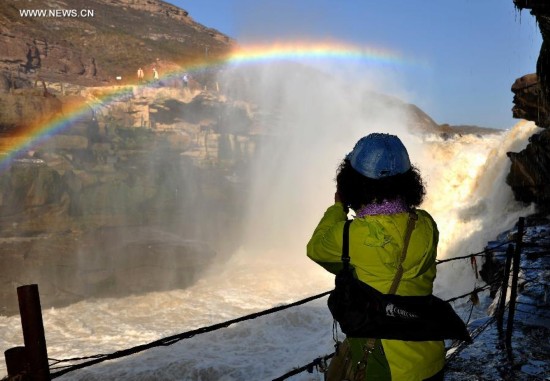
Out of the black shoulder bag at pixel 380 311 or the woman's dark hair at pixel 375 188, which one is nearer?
the black shoulder bag at pixel 380 311

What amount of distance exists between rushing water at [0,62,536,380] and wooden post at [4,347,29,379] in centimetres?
531

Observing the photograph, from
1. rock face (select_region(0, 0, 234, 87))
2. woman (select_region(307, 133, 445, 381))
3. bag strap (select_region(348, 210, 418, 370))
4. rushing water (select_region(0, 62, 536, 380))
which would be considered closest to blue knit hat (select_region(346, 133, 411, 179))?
woman (select_region(307, 133, 445, 381))

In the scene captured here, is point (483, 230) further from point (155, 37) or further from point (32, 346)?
point (155, 37)

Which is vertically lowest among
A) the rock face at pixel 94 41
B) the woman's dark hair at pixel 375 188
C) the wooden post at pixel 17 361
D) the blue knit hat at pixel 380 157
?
the wooden post at pixel 17 361

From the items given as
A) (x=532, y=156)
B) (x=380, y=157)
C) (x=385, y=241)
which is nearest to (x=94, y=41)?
(x=532, y=156)

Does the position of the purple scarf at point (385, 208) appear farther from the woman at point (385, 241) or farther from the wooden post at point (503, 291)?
the wooden post at point (503, 291)

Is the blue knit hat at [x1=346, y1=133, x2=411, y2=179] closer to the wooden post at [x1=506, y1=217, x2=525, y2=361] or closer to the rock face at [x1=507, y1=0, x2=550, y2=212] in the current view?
the wooden post at [x1=506, y1=217, x2=525, y2=361]

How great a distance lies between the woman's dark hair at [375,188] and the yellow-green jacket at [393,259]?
11 cm

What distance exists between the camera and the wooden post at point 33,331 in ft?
6.44

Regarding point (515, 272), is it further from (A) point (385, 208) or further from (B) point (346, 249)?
(B) point (346, 249)

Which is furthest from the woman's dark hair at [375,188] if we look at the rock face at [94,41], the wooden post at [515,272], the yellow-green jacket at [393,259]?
the rock face at [94,41]

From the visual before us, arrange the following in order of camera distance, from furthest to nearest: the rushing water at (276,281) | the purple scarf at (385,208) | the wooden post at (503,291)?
the rushing water at (276,281)
the wooden post at (503,291)
the purple scarf at (385,208)

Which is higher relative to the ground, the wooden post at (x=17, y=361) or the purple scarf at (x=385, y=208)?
the purple scarf at (x=385, y=208)

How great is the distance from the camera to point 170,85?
44.2 meters
